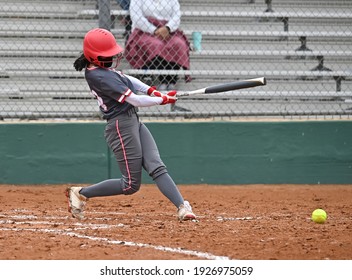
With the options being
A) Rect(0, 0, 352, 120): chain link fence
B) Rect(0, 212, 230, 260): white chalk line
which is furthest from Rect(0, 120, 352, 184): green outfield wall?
Rect(0, 212, 230, 260): white chalk line

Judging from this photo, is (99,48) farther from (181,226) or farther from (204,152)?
(204,152)

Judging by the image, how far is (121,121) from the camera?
670 cm

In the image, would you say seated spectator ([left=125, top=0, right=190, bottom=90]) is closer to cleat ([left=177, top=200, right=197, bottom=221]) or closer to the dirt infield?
the dirt infield

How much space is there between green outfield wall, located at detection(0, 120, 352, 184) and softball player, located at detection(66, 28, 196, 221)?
2950 millimetres

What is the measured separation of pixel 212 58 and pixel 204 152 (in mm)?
1493

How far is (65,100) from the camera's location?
Result: 33.0ft

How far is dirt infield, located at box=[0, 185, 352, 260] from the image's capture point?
5172 mm

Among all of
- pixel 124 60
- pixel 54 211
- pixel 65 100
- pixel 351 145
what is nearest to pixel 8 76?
pixel 65 100

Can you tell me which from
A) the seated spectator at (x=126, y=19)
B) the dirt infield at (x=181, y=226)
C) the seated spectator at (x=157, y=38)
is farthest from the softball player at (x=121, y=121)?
the seated spectator at (x=126, y=19)

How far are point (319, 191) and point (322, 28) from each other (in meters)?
2.64

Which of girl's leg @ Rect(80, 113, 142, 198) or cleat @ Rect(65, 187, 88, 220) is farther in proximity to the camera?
cleat @ Rect(65, 187, 88, 220)

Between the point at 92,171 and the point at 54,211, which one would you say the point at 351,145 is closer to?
the point at 92,171

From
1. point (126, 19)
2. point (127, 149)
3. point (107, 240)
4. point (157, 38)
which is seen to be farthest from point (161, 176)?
point (126, 19)

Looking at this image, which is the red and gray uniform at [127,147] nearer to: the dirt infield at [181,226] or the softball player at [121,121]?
the softball player at [121,121]
